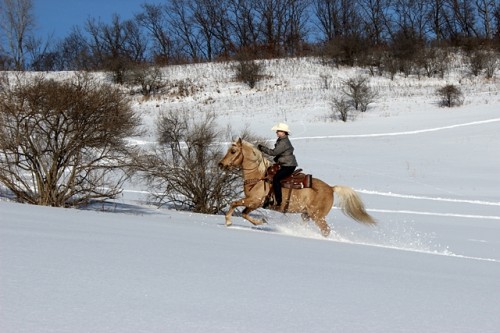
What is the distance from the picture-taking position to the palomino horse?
36.3 feet

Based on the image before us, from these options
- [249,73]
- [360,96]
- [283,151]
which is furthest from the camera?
[249,73]

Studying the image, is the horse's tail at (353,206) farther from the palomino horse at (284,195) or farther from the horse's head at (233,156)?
the horse's head at (233,156)

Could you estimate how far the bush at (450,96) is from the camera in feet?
149

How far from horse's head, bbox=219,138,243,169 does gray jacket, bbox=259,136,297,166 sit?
0.47 meters

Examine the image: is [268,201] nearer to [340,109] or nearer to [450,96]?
[340,109]

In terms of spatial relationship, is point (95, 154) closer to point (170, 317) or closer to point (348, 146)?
point (170, 317)

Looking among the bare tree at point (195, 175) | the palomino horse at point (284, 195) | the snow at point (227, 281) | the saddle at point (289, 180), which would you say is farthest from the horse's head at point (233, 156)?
the bare tree at point (195, 175)

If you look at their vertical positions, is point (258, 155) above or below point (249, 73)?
below

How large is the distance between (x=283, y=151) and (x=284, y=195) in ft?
3.08

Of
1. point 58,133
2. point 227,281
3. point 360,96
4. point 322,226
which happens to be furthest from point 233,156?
point 360,96

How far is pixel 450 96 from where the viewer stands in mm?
45500

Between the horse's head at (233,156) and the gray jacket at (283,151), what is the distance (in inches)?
18.4

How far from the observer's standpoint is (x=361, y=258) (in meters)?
6.44

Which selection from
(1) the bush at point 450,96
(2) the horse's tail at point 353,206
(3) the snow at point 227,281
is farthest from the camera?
(1) the bush at point 450,96
